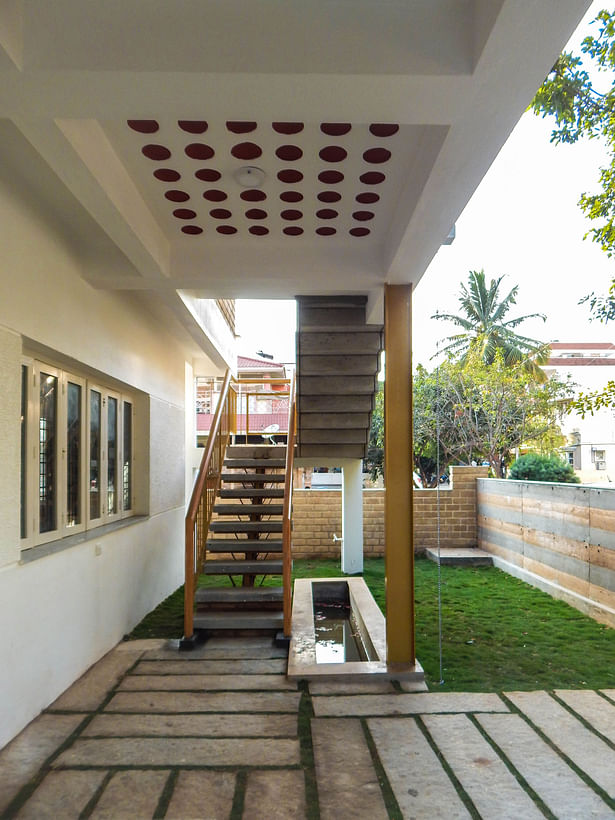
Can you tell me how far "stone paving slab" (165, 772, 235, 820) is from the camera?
102 inches

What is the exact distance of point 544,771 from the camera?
2.89m

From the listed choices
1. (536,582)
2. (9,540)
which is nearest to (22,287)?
(9,540)

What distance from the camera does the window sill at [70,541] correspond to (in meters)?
3.75

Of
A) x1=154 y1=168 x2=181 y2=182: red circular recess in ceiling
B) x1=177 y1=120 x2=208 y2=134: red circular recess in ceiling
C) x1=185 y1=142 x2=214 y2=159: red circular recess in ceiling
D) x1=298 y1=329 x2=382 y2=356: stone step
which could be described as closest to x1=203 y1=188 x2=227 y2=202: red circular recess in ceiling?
x1=154 y1=168 x2=181 y2=182: red circular recess in ceiling

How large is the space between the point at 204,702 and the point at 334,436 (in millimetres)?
3955

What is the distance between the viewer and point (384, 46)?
2.11m

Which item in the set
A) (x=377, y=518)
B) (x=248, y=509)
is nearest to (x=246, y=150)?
(x=248, y=509)

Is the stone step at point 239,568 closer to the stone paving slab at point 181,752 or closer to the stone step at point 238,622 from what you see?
the stone step at point 238,622

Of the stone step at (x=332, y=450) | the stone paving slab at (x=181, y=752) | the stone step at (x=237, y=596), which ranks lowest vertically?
the stone paving slab at (x=181, y=752)

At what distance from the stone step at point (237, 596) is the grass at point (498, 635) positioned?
0.47 metres

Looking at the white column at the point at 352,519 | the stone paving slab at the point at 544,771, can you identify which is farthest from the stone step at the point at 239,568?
the white column at the point at 352,519

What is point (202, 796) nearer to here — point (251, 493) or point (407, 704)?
point (407, 704)

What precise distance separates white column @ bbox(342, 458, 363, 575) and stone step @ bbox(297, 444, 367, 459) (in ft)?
1.70

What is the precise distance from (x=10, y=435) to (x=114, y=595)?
90.3 inches
